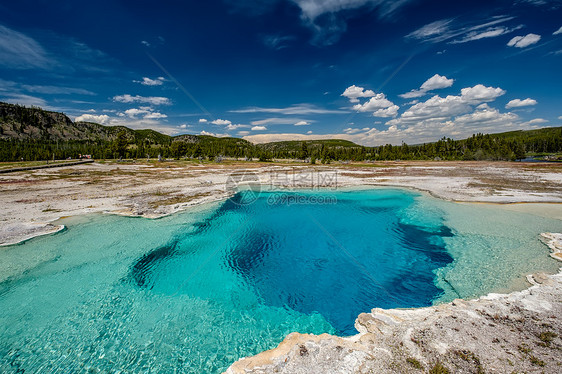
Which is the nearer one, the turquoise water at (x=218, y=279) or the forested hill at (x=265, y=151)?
the turquoise water at (x=218, y=279)

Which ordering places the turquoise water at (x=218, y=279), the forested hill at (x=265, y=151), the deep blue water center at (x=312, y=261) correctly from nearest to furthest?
the turquoise water at (x=218, y=279), the deep blue water center at (x=312, y=261), the forested hill at (x=265, y=151)

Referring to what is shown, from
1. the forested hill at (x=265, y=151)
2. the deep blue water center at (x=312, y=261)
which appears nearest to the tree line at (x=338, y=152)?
the forested hill at (x=265, y=151)

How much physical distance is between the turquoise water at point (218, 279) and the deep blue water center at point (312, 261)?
80 millimetres

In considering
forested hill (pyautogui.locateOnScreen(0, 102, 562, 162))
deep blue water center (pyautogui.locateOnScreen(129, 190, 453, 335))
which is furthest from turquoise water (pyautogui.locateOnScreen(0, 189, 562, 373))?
forested hill (pyautogui.locateOnScreen(0, 102, 562, 162))

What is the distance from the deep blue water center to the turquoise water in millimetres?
80

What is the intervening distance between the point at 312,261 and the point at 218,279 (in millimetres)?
5601

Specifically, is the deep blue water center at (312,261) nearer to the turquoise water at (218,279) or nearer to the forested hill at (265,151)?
the turquoise water at (218,279)

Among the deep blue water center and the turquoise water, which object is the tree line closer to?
the deep blue water center

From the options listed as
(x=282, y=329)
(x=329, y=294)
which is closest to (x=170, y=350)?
(x=282, y=329)

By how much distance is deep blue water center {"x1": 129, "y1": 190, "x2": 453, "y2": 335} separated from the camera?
9852mm

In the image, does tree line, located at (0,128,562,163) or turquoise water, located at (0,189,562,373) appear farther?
tree line, located at (0,128,562,163)

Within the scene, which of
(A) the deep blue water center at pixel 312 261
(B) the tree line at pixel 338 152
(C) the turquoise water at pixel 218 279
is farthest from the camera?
(B) the tree line at pixel 338 152

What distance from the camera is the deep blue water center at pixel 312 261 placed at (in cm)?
985

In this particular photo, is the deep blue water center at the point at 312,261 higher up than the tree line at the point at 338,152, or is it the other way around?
the tree line at the point at 338,152
